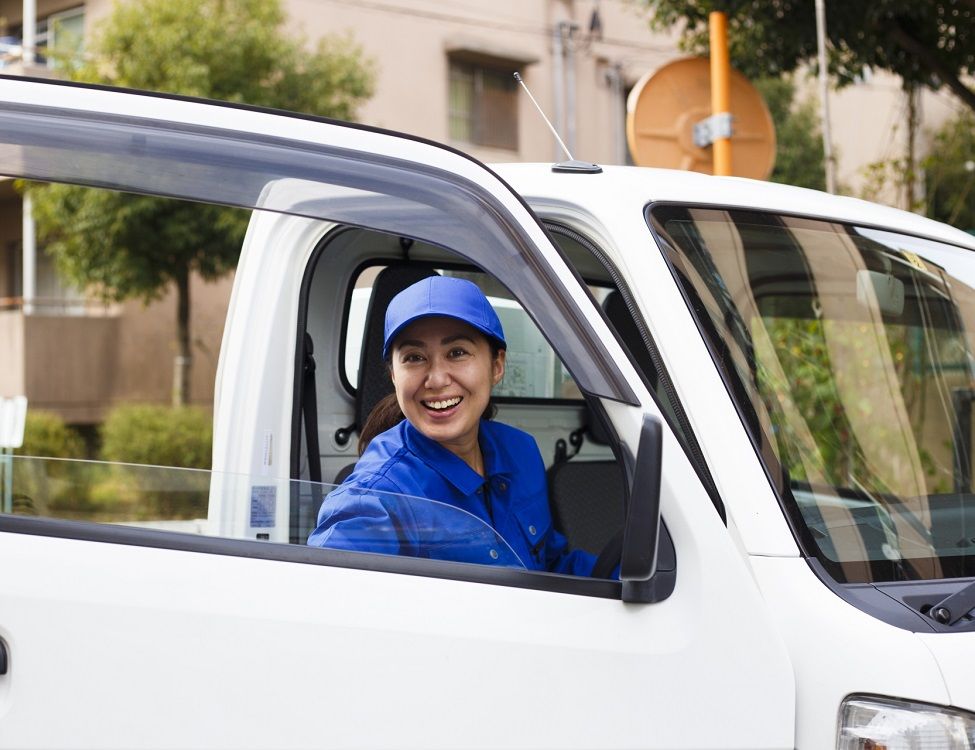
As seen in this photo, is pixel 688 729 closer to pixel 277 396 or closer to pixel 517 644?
pixel 517 644

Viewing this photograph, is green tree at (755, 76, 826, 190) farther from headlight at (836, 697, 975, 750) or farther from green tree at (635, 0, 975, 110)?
headlight at (836, 697, 975, 750)

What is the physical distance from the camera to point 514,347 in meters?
2.88

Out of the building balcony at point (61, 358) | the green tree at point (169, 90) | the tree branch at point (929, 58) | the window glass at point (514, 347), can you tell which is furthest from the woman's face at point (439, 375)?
the building balcony at point (61, 358)

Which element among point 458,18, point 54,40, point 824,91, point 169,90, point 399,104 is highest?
point 458,18

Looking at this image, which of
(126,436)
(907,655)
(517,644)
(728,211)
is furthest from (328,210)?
(126,436)

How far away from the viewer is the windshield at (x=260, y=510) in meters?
1.68

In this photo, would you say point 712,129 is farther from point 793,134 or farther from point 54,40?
point 793,134

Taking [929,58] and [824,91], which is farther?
[929,58]

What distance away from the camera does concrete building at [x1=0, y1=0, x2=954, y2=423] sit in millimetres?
14461

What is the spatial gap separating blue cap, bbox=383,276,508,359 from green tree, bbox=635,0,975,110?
16.5 feet

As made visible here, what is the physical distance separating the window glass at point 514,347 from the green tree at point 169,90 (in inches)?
373

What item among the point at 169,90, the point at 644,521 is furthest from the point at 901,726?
the point at 169,90

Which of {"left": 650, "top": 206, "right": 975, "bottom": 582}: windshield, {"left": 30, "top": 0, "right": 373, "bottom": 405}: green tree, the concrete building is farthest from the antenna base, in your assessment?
the concrete building

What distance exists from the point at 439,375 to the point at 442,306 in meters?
0.14
